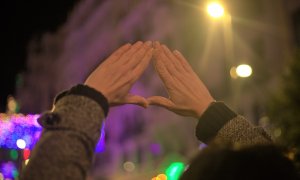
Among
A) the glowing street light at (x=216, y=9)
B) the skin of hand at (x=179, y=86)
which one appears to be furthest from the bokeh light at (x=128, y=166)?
the skin of hand at (x=179, y=86)

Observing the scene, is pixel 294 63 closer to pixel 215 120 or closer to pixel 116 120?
pixel 215 120

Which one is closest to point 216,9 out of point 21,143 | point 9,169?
point 9,169

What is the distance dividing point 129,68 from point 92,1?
179ft

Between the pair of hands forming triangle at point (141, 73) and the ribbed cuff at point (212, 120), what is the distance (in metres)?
0.04

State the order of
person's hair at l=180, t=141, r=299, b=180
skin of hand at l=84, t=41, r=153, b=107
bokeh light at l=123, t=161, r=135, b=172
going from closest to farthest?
1. person's hair at l=180, t=141, r=299, b=180
2. skin of hand at l=84, t=41, r=153, b=107
3. bokeh light at l=123, t=161, r=135, b=172

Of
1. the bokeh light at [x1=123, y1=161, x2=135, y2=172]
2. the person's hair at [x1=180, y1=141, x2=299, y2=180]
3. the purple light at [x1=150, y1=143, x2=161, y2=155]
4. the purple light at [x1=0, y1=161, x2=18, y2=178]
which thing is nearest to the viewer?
the person's hair at [x1=180, y1=141, x2=299, y2=180]

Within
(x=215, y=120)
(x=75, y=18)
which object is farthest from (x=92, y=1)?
(x=215, y=120)

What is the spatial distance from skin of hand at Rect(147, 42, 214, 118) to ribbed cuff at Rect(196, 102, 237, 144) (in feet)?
0.11

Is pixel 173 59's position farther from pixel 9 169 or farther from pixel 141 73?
pixel 9 169

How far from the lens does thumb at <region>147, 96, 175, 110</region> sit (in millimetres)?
1976

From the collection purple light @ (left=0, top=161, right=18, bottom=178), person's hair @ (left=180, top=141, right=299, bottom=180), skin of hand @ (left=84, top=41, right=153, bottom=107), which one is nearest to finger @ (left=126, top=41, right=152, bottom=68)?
skin of hand @ (left=84, top=41, right=153, bottom=107)

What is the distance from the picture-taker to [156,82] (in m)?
40.4

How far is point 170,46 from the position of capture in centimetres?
3962

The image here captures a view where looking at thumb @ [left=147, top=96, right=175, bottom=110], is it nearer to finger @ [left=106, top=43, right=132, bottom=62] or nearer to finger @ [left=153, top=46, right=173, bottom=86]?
finger @ [left=153, top=46, right=173, bottom=86]
